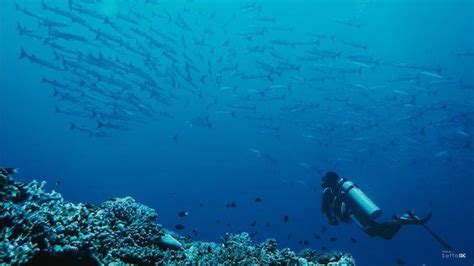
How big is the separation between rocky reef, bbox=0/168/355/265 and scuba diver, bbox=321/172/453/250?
1213mm

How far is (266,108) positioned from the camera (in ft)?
255

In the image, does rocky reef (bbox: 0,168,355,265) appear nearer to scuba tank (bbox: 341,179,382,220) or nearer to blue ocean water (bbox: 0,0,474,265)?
scuba tank (bbox: 341,179,382,220)

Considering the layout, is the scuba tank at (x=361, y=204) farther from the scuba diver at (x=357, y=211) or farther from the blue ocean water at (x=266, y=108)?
the blue ocean water at (x=266, y=108)

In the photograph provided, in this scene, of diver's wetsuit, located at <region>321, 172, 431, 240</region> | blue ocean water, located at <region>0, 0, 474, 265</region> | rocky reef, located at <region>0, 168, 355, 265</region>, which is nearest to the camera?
rocky reef, located at <region>0, 168, 355, 265</region>

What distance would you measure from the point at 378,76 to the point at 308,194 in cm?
4965

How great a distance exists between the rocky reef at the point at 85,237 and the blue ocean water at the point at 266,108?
1924cm

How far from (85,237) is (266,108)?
7464 centimetres

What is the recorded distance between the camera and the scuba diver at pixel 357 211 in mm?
7480

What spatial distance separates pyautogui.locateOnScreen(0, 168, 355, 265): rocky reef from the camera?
3.53 meters

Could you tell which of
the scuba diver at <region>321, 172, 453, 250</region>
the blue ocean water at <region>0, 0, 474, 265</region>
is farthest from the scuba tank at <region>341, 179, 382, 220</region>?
the blue ocean water at <region>0, 0, 474, 265</region>

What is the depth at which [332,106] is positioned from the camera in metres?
76.6

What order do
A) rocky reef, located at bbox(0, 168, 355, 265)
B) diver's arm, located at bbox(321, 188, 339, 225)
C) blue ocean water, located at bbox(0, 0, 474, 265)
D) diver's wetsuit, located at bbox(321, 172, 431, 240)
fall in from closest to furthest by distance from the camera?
rocky reef, located at bbox(0, 168, 355, 265)
diver's wetsuit, located at bbox(321, 172, 431, 240)
diver's arm, located at bbox(321, 188, 339, 225)
blue ocean water, located at bbox(0, 0, 474, 265)

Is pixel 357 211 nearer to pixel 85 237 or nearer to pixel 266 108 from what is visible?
pixel 85 237

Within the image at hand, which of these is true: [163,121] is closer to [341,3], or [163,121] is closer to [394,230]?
[341,3]
